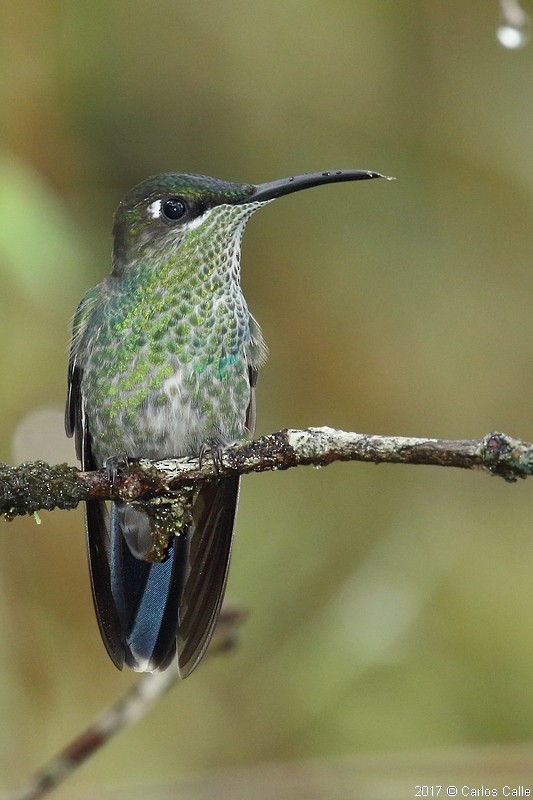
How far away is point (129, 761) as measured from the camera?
17.7ft

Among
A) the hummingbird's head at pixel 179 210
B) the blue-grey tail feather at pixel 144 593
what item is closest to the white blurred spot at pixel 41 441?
the blue-grey tail feather at pixel 144 593

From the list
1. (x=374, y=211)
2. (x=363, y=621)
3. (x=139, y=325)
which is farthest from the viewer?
(x=374, y=211)

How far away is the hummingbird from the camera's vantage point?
153 inches

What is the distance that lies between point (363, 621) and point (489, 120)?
2.90m

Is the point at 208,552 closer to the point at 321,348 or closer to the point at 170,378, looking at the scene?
the point at 170,378

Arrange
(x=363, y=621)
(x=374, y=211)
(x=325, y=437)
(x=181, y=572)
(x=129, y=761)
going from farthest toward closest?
(x=374, y=211) → (x=129, y=761) → (x=363, y=621) → (x=181, y=572) → (x=325, y=437)

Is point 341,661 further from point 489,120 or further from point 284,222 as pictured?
point 489,120

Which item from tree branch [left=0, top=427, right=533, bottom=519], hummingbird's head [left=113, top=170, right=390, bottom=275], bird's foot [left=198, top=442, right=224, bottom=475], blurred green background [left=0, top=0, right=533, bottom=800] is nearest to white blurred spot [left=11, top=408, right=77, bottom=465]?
blurred green background [left=0, top=0, right=533, bottom=800]

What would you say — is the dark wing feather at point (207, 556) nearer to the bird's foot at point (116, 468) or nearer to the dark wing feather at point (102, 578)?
the dark wing feather at point (102, 578)

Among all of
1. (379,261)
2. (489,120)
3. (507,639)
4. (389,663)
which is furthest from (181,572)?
(489,120)

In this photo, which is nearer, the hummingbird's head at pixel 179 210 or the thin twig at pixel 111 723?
the thin twig at pixel 111 723

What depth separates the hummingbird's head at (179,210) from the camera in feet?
13.0

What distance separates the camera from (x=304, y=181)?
372 cm

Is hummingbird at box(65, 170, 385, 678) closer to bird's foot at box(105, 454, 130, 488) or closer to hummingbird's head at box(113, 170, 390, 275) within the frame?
hummingbird's head at box(113, 170, 390, 275)
